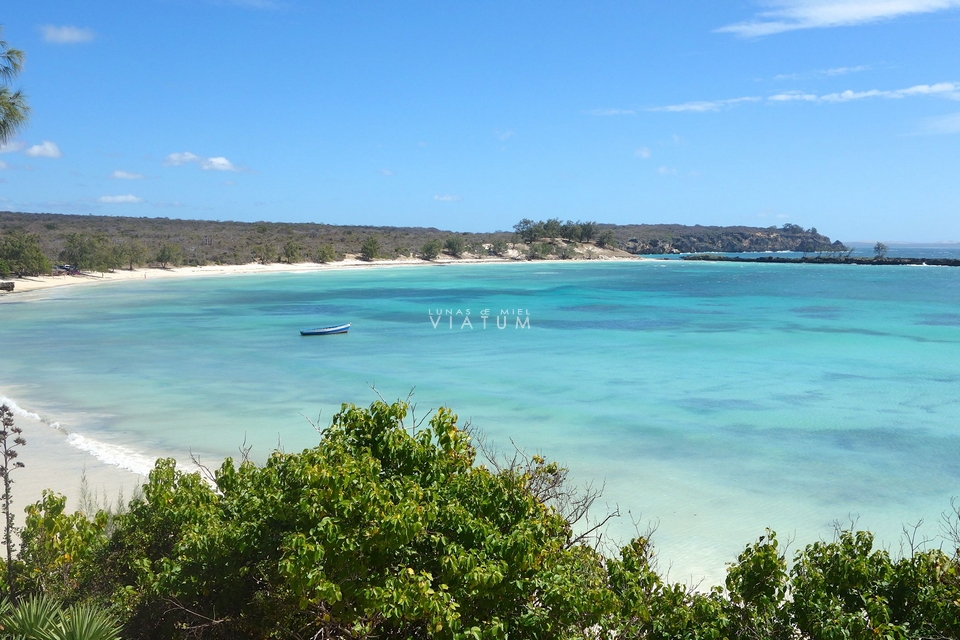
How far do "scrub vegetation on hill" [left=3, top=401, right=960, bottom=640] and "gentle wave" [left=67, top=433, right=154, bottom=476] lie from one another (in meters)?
5.35

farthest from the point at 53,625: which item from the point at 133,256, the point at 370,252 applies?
the point at 370,252

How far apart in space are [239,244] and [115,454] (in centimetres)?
7397

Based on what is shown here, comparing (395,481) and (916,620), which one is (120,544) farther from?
(916,620)

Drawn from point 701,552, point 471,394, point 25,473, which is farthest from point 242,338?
point 701,552

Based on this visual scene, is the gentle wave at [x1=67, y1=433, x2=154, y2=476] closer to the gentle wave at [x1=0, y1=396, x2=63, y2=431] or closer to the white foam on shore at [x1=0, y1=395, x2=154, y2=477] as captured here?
the white foam on shore at [x1=0, y1=395, x2=154, y2=477]

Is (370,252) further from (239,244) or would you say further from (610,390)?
(610,390)

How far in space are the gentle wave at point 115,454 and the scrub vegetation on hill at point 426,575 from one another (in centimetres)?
535

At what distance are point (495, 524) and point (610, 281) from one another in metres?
57.2

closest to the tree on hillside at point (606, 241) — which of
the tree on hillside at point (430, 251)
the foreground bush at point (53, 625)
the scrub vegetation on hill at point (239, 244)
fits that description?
the scrub vegetation on hill at point (239, 244)

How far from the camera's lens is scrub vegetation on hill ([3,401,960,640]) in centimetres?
394

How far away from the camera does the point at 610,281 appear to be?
60656mm

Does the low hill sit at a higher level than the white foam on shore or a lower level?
higher

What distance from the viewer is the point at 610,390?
690 inches

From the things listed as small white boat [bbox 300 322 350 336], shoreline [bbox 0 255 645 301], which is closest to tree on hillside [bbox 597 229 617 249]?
shoreline [bbox 0 255 645 301]
